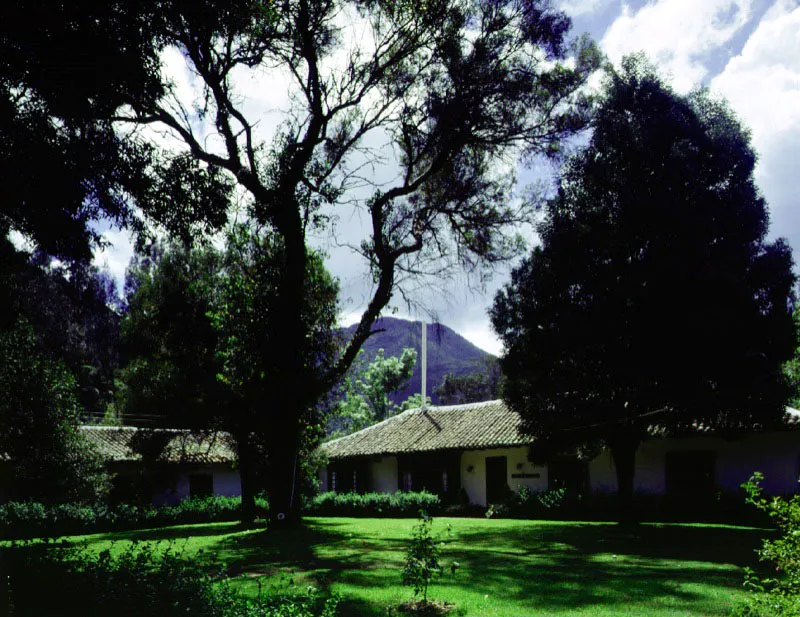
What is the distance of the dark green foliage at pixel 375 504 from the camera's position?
2586 centimetres

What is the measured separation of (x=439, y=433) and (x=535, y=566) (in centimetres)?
1770

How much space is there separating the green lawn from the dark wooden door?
7.51 m

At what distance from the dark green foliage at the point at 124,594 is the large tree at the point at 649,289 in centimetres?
1244

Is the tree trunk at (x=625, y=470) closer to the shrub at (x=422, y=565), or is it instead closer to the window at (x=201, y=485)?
the shrub at (x=422, y=565)

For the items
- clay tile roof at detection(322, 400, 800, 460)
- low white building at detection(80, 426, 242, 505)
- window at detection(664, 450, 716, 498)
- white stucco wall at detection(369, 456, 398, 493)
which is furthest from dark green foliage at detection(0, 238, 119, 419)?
window at detection(664, 450, 716, 498)

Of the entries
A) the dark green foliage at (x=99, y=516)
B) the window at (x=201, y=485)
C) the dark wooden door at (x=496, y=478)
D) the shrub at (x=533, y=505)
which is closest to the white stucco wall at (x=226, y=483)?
the window at (x=201, y=485)

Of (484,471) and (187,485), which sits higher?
(484,471)

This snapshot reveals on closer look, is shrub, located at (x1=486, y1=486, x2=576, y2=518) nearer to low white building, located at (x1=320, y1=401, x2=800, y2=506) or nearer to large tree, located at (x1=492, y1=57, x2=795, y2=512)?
low white building, located at (x1=320, y1=401, x2=800, y2=506)

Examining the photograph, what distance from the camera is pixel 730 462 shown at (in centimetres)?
2083

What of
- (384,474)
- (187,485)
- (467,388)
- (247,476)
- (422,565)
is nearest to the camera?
(422,565)

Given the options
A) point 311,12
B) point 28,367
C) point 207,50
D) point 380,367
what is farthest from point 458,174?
point 380,367

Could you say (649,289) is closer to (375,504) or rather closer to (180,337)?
(375,504)

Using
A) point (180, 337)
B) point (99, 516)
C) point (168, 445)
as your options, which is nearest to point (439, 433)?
point (180, 337)

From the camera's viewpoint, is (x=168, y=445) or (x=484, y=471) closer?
(x=484, y=471)
